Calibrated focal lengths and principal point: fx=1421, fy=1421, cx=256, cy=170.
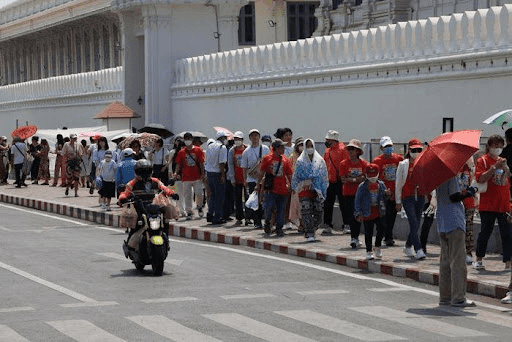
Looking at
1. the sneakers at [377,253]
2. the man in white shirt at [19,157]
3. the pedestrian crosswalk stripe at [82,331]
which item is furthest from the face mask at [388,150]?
the man in white shirt at [19,157]

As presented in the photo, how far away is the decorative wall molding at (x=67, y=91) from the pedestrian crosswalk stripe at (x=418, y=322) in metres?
29.8

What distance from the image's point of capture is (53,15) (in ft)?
212

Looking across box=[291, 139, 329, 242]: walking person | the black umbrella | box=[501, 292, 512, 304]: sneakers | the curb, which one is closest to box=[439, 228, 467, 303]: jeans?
box=[501, 292, 512, 304]: sneakers

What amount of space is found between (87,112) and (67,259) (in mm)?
30194

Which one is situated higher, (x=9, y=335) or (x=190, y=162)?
(x=190, y=162)

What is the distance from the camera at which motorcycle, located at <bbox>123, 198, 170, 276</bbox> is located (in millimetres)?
15688

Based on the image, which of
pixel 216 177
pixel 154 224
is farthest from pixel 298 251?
pixel 216 177

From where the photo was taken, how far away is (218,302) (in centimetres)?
1308

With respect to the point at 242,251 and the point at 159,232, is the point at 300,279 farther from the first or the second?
the point at 242,251

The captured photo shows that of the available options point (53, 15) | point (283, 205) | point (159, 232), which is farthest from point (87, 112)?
point (159, 232)

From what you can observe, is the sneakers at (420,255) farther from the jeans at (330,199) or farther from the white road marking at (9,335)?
the white road marking at (9,335)

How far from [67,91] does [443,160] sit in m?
38.3

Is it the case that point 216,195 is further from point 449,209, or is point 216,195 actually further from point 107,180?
point 449,209

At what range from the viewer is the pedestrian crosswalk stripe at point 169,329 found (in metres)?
10.8
